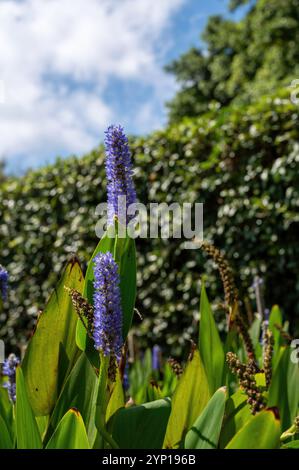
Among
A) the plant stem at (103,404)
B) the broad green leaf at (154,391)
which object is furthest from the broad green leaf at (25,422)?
the broad green leaf at (154,391)

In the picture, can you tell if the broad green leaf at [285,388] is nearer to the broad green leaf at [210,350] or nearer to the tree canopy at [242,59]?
the broad green leaf at [210,350]

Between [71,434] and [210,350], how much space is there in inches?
21.4

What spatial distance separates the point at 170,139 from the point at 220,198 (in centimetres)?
78

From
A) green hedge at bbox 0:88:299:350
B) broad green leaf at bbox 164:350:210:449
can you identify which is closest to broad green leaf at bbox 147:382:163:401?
broad green leaf at bbox 164:350:210:449

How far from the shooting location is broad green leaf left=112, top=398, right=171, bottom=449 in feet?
3.38

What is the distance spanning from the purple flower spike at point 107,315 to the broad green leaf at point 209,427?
0.61ft

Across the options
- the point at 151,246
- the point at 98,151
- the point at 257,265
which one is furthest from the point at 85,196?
the point at 257,265

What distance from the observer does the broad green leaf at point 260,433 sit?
855 mm

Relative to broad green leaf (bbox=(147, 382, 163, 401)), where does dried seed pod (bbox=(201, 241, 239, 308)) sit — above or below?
above

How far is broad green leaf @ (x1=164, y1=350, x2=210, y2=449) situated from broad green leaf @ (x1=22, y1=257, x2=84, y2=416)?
0.78ft

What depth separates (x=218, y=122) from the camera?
200 inches

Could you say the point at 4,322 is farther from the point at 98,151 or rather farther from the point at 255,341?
the point at 255,341

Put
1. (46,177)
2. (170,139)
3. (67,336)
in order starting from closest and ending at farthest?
(67,336)
(170,139)
(46,177)

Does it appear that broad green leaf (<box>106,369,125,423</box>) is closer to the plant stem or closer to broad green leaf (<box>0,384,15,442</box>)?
the plant stem
